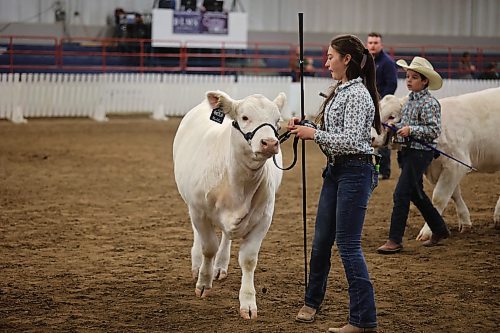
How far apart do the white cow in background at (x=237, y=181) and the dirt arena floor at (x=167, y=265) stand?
1.16 feet

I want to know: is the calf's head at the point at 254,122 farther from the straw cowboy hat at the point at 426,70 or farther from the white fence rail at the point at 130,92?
the white fence rail at the point at 130,92

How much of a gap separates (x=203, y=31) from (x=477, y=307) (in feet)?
63.7

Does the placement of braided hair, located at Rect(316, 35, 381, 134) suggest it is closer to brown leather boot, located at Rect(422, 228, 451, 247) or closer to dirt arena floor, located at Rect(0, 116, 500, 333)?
dirt arena floor, located at Rect(0, 116, 500, 333)

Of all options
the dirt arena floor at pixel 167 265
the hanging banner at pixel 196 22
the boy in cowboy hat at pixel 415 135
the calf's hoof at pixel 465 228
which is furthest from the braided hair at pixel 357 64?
the hanging banner at pixel 196 22

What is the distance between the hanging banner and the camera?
24.2 m

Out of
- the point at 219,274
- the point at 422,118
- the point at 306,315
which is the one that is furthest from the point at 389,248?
the point at 306,315

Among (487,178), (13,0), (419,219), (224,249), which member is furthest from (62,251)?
(13,0)

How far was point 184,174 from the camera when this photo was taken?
20.3 feet

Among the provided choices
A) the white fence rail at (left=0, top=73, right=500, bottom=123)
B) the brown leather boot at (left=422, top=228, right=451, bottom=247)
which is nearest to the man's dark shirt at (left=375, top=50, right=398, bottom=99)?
the brown leather boot at (left=422, top=228, right=451, bottom=247)

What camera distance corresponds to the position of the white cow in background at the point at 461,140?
26.9 feet

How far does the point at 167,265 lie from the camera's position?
7.03 meters

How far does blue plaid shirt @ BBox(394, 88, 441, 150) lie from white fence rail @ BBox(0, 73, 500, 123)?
1347cm

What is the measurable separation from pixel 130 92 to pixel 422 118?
48.2 ft

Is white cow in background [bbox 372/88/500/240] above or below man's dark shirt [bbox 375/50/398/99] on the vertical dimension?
below
